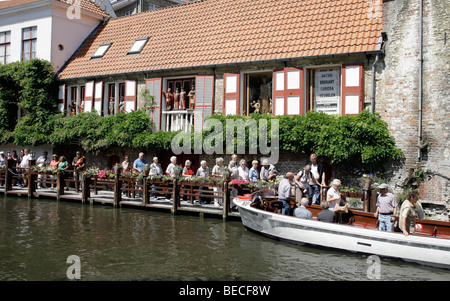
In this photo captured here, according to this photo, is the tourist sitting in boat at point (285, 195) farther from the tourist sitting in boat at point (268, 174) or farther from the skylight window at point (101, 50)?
the skylight window at point (101, 50)

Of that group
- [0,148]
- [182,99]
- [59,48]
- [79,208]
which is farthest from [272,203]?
[0,148]

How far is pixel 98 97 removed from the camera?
67.3 feet

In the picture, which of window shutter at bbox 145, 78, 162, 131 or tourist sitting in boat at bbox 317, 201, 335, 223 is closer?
tourist sitting in boat at bbox 317, 201, 335, 223

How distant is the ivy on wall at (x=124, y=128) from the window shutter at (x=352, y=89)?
0.51 meters

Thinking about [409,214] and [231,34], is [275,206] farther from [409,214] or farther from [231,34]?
[231,34]

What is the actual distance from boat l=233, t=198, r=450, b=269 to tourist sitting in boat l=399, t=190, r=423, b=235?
0.75ft

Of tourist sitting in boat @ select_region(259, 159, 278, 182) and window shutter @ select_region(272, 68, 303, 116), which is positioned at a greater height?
window shutter @ select_region(272, 68, 303, 116)

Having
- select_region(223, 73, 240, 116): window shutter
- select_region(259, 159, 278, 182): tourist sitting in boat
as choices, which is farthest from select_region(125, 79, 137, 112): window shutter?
select_region(259, 159, 278, 182): tourist sitting in boat

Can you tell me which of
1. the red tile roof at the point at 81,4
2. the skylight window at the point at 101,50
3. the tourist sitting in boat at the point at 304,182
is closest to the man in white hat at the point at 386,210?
the tourist sitting in boat at the point at 304,182

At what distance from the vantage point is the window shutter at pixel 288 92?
1536cm

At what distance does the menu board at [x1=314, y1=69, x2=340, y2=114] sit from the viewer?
15039 millimetres

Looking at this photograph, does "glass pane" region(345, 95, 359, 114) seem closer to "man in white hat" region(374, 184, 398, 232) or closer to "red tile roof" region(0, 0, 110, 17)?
"man in white hat" region(374, 184, 398, 232)

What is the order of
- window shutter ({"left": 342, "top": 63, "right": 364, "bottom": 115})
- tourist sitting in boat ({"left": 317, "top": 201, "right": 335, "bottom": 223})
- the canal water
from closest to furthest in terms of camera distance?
the canal water, tourist sitting in boat ({"left": 317, "top": 201, "right": 335, "bottom": 223}), window shutter ({"left": 342, "top": 63, "right": 364, "bottom": 115})

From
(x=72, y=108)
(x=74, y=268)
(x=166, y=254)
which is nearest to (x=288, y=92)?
(x=166, y=254)
